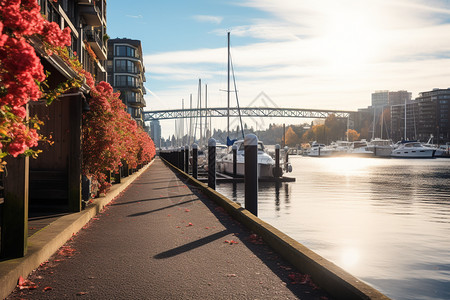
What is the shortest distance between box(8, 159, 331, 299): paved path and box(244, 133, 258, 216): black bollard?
0.60 meters

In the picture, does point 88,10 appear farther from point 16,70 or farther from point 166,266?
point 16,70

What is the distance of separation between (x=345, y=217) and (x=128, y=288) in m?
10.5

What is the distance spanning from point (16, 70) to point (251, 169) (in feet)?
20.2

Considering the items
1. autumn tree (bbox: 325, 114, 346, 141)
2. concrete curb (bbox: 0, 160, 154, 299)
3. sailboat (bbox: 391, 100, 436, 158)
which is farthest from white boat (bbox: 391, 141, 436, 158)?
concrete curb (bbox: 0, 160, 154, 299)

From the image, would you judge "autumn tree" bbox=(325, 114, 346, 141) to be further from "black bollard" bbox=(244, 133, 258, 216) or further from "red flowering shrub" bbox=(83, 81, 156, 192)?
"black bollard" bbox=(244, 133, 258, 216)

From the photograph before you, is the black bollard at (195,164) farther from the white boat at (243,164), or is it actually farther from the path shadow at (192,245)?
the path shadow at (192,245)

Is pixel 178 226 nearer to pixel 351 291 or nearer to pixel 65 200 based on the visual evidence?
pixel 65 200

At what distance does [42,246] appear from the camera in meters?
5.80

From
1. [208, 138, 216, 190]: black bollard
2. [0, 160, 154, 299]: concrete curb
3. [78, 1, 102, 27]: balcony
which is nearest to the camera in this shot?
[0, 160, 154, 299]: concrete curb

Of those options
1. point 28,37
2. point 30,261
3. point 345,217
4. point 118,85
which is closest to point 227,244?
point 30,261

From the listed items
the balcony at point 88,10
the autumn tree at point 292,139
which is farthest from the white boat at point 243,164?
the autumn tree at point 292,139

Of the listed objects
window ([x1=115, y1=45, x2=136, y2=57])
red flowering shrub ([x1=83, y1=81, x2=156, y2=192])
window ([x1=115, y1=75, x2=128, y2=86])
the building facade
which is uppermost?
window ([x1=115, y1=45, x2=136, y2=57])

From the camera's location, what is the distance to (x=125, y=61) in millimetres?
83000

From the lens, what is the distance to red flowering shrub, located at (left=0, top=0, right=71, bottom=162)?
12.0ft
